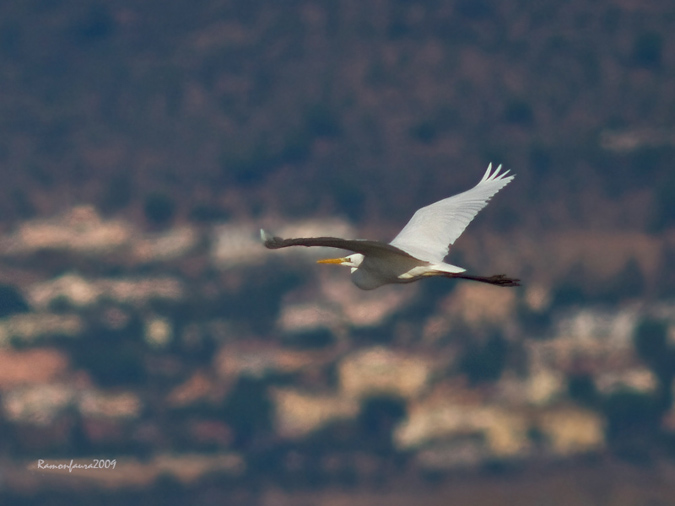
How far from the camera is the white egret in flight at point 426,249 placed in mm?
13773

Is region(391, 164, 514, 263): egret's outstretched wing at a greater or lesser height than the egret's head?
greater

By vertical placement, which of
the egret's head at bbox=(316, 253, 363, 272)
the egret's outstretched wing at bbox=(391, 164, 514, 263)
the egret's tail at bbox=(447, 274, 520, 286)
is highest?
the egret's outstretched wing at bbox=(391, 164, 514, 263)

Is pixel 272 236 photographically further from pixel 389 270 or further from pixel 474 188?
pixel 474 188

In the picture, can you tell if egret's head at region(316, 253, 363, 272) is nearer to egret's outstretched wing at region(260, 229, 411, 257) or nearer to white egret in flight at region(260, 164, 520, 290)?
white egret in flight at region(260, 164, 520, 290)

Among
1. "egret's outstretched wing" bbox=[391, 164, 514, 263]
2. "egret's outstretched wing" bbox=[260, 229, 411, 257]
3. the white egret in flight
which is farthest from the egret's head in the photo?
"egret's outstretched wing" bbox=[260, 229, 411, 257]

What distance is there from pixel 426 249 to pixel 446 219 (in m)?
1.17

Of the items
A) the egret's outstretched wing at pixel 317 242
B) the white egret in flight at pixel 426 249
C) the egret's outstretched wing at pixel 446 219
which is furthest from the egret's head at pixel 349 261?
the egret's outstretched wing at pixel 317 242

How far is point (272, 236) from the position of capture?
10.6 m

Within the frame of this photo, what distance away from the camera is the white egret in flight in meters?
13.8

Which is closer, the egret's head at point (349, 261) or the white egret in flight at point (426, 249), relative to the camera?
the white egret in flight at point (426, 249)

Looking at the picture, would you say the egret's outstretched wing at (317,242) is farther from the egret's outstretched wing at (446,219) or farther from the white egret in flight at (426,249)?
the egret's outstretched wing at (446,219)

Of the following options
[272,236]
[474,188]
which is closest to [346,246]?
[272,236]

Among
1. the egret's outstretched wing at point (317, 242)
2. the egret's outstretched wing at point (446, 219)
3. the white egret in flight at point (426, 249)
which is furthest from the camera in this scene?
the egret's outstretched wing at point (446, 219)

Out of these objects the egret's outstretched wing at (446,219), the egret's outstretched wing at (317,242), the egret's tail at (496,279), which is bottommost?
the egret's outstretched wing at (317,242)
